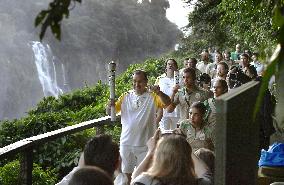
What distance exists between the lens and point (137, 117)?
6.30m

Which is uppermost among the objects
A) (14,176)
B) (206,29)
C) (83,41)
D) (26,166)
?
(83,41)

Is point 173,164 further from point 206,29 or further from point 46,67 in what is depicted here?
point 46,67

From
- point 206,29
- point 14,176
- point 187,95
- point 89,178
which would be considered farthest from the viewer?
point 206,29

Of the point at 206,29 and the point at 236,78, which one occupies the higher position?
the point at 206,29

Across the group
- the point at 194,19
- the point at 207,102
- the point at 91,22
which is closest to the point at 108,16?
A: the point at 91,22

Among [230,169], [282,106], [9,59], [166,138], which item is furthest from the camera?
[9,59]

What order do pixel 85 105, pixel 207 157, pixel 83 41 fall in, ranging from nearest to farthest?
1. pixel 207 157
2. pixel 85 105
3. pixel 83 41

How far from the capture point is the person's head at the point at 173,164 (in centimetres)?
340

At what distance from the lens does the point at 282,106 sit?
1.12m

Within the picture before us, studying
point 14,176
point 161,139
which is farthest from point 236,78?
point 161,139

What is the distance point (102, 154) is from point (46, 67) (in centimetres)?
6501

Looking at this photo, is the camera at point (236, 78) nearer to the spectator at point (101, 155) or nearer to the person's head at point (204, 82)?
the person's head at point (204, 82)

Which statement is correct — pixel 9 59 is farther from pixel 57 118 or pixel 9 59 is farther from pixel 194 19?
pixel 57 118

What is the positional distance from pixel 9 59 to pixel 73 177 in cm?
6381
